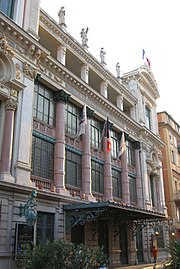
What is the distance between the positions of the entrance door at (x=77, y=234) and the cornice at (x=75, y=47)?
534 inches

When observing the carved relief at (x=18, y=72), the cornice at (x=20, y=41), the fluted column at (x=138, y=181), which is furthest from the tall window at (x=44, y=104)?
the fluted column at (x=138, y=181)

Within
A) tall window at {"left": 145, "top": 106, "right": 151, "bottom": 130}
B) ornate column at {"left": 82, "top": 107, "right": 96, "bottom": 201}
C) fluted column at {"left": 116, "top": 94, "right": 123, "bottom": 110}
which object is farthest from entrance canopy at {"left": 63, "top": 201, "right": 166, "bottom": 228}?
tall window at {"left": 145, "top": 106, "right": 151, "bottom": 130}

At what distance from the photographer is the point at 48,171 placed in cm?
2077

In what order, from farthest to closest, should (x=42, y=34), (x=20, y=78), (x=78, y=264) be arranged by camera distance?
1. (x=42, y=34)
2. (x=20, y=78)
3. (x=78, y=264)

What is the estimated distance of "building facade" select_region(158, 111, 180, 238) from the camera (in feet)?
136

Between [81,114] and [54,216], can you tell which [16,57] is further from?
[54,216]

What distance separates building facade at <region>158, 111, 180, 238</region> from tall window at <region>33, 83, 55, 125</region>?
22.7m

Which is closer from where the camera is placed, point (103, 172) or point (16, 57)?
point (16, 57)

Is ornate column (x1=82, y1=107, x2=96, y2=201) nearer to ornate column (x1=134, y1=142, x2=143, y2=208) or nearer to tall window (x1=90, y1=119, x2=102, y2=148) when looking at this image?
tall window (x1=90, y1=119, x2=102, y2=148)

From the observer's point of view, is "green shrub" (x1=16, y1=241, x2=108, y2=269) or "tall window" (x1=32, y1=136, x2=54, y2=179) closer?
"green shrub" (x1=16, y1=241, x2=108, y2=269)

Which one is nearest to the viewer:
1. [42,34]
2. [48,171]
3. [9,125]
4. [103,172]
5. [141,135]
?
[9,125]

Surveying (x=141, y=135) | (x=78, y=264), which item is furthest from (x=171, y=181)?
(x=78, y=264)

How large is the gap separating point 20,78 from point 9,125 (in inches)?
127

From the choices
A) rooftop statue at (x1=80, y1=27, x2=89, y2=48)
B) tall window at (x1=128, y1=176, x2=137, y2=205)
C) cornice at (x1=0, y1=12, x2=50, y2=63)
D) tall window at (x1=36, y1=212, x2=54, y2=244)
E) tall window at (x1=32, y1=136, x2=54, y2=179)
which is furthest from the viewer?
tall window at (x1=128, y1=176, x2=137, y2=205)
